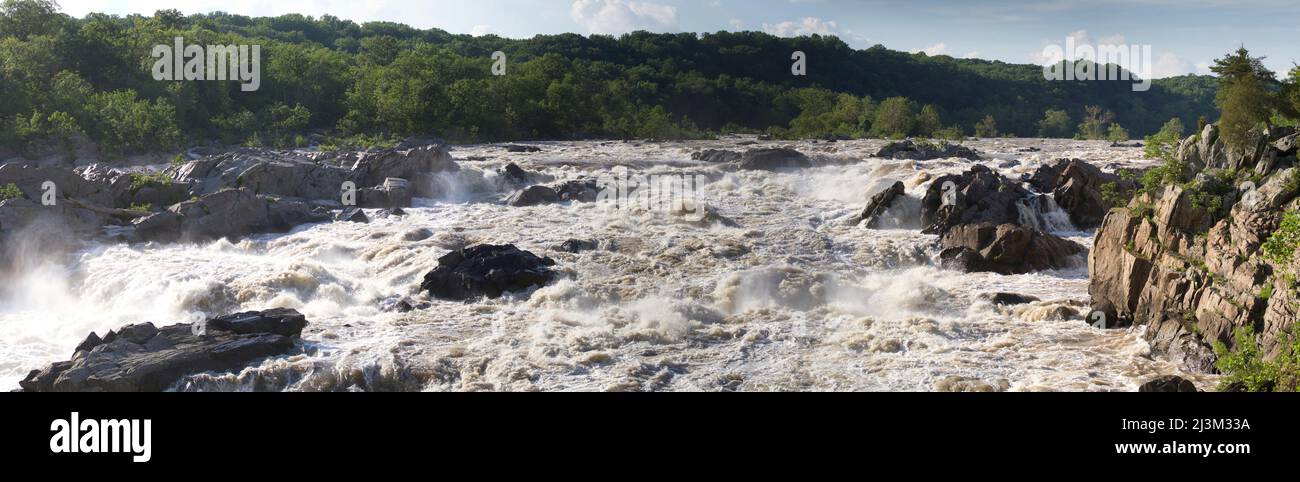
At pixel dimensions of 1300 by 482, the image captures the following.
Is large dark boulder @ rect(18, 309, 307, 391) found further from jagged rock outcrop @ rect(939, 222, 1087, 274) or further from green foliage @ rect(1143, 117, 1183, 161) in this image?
green foliage @ rect(1143, 117, 1183, 161)

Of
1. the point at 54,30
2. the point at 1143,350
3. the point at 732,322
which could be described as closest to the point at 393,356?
the point at 732,322

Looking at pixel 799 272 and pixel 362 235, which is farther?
pixel 362 235

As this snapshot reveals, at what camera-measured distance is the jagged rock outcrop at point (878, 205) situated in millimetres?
23641

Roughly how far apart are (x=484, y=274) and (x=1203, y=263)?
1211cm

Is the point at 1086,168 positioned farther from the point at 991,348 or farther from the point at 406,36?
the point at 406,36

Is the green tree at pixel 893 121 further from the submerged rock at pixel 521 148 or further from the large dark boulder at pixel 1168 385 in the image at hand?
the large dark boulder at pixel 1168 385

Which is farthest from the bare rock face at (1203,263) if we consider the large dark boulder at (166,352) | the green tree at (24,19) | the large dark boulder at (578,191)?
the green tree at (24,19)

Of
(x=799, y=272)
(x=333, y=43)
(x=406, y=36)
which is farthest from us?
(x=406, y=36)

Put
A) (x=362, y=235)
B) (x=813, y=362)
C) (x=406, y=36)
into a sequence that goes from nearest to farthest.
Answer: (x=813, y=362) < (x=362, y=235) < (x=406, y=36)

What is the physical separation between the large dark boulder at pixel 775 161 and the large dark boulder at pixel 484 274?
48.9 feet

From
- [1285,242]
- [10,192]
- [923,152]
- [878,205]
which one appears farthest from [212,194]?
[923,152]

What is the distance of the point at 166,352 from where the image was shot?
42.8 feet

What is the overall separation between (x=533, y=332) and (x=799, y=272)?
244 inches

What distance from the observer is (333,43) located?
269 feet
